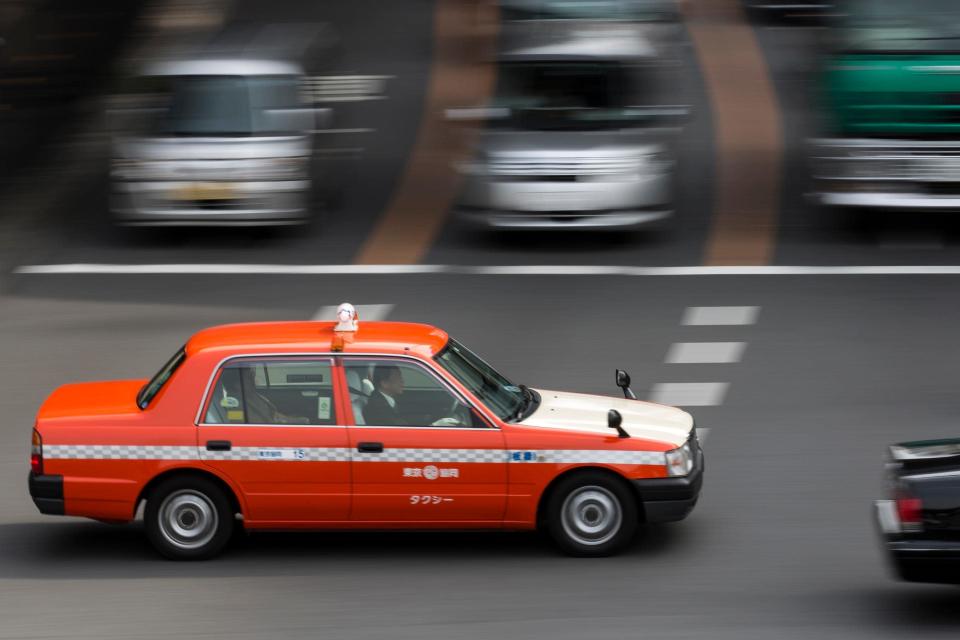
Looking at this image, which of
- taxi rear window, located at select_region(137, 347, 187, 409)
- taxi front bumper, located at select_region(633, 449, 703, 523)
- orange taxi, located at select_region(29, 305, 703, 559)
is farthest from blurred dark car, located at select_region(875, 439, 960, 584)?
taxi rear window, located at select_region(137, 347, 187, 409)

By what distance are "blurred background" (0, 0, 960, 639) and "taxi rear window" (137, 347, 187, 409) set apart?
3.28 ft

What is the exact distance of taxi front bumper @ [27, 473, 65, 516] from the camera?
382 inches

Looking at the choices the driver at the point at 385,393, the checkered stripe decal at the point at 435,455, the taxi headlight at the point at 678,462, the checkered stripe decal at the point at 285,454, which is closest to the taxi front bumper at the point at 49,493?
the checkered stripe decal at the point at 285,454

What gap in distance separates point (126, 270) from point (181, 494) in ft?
29.2

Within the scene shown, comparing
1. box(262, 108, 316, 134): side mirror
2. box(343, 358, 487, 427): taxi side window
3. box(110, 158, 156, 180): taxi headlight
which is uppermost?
box(262, 108, 316, 134): side mirror

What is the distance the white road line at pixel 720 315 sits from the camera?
15812 mm

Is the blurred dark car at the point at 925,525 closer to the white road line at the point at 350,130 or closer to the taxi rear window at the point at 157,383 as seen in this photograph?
the taxi rear window at the point at 157,383

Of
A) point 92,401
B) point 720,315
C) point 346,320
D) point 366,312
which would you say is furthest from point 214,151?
point 346,320

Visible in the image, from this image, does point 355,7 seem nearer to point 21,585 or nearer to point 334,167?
point 334,167

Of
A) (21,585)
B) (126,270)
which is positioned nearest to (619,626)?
(21,585)

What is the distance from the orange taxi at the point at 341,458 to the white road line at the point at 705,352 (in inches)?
184

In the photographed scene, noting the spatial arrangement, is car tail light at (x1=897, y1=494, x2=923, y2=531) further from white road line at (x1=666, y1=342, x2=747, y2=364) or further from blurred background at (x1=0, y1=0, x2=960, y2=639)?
white road line at (x1=666, y1=342, x2=747, y2=364)

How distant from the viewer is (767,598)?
906 cm

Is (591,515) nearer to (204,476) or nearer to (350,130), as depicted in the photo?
(204,476)
